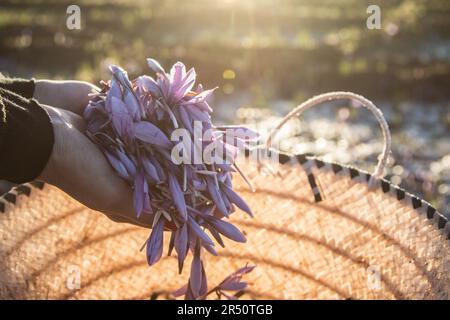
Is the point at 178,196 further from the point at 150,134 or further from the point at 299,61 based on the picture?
the point at 299,61

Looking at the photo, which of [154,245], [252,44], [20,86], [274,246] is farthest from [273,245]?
[252,44]

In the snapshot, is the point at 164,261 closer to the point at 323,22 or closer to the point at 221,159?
the point at 221,159

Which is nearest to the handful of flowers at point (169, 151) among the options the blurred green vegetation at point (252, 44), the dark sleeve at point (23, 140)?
the dark sleeve at point (23, 140)

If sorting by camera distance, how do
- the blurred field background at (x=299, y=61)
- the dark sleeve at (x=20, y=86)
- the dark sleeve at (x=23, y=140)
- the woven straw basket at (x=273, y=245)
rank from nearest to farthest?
1. the dark sleeve at (x=23, y=140)
2. the dark sleeve at (x=20, y=86)
3. the woven straw basket at (x=273, y=245)
4. the blurred field background at (x=299, y=61)

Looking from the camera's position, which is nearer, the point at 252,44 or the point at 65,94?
the point at 65,94

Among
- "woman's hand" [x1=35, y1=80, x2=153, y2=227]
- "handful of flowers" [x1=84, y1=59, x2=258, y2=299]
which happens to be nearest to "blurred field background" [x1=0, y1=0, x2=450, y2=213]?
"handful of flowers" [x1=84, y1=59, x2=258, y2=299]

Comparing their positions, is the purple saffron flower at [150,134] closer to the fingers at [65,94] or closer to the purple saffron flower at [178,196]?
the purple saffron flower at [178,196]
